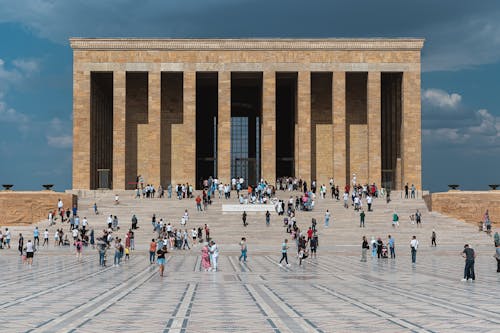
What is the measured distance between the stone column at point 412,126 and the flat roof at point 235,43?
3369mm

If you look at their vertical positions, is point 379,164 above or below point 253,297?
above

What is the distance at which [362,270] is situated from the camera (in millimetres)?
23797

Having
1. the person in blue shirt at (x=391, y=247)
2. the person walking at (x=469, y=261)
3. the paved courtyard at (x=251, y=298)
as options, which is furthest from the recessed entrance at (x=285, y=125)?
the person walking at (x=469, y=261)

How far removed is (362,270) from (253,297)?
28.2ft

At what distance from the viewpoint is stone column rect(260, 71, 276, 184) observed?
56.6m

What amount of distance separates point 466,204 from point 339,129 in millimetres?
14075

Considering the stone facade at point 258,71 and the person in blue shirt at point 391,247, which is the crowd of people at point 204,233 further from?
the stone facade at point 258,71

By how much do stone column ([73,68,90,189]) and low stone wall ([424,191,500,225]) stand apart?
2695 cm

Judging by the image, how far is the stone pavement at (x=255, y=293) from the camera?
39.4ft

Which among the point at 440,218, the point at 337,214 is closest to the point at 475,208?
the point at 440,218

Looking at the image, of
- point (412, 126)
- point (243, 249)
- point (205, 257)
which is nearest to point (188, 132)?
point (412, 126)

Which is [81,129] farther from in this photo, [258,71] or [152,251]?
[152,251]

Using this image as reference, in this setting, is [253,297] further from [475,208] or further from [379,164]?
[379,164]

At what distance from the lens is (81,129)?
5631cm
